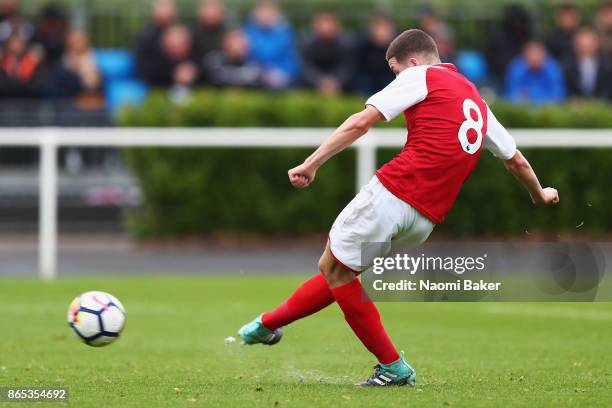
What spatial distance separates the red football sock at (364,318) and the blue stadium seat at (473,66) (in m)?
14.3

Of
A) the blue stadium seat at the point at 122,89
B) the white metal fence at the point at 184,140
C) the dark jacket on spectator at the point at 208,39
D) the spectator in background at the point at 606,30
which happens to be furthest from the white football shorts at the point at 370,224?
the spectator in background at the point at 606,30

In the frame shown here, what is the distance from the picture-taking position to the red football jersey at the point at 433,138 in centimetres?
709

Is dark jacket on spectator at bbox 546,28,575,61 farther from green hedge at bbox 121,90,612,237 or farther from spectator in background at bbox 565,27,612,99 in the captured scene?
green hedge at bbox 121,90,612,237

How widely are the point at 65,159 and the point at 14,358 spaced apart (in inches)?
347

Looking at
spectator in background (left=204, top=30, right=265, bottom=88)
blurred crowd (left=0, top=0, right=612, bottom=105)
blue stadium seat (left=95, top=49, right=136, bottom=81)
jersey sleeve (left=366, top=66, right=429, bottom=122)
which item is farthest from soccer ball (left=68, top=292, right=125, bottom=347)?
blue stadium seat (left=95, top=49, right=136, bottom=81)

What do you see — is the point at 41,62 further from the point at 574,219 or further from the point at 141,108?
the point at 574,219

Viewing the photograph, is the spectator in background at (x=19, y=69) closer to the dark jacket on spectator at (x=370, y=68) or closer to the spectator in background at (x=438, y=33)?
the dark jacket on spectator at (x=370, y=68)

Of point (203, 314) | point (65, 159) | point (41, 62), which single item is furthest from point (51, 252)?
point (41, 62)

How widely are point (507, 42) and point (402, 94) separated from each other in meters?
15.1

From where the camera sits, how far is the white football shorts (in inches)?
278

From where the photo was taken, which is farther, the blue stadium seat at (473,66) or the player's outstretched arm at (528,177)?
the blue stadium seat at (473,66)

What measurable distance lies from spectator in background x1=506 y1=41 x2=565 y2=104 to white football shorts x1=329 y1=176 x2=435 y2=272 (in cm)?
1322

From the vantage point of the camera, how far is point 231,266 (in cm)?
1653

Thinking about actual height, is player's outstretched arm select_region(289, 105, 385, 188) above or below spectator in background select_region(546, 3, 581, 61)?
below
